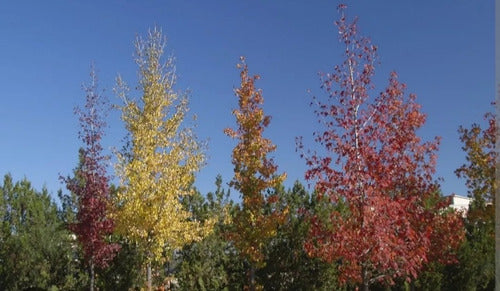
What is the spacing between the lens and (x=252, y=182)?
15.5m

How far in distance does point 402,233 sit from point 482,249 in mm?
8604

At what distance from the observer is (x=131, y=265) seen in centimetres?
1723

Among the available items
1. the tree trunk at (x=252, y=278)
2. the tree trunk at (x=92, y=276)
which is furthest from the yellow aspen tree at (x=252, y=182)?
the tree trunk at (x=92, y=276)

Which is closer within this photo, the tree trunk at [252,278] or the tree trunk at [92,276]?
the tree trunk at [252,278]

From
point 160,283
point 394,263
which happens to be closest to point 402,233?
point 394,263

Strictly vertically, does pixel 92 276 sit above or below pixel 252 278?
below

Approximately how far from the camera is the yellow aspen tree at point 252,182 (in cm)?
1505

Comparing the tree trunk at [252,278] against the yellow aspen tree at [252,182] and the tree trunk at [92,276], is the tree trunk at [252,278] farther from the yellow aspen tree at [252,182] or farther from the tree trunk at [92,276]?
the tree trunk at [92,276]

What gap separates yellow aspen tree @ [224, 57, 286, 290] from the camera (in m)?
15.0

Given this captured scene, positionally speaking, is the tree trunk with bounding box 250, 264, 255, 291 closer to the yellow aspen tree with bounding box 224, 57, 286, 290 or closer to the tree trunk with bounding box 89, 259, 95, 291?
the yellow aspen tree with bounding box 224, 57, 286, 290

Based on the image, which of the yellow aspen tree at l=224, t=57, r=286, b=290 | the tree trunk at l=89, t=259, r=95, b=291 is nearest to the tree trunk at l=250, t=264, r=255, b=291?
the yellow aspen tree at l=224, t=57, r=286, b=290

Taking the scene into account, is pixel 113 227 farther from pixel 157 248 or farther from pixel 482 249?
pixel 482 249

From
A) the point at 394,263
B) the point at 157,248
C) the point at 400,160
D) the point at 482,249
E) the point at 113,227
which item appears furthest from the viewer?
the point at 482,249

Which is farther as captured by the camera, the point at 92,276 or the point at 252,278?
the point at 92,276
